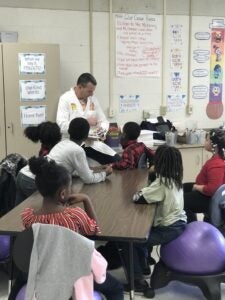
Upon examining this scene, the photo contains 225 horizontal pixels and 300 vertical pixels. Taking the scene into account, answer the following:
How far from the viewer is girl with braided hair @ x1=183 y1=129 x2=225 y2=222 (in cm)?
308

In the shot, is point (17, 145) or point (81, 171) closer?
point (81, 171)

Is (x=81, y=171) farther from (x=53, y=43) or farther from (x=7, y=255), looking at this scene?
(x=53, y=43)

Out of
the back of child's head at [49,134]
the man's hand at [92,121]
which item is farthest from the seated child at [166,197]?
the man's hand at [92,121]

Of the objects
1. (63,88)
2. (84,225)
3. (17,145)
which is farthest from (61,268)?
(63,88)

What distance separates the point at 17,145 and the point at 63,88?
36.0 inches

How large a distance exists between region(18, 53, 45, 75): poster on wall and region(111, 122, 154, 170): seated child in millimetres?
1450

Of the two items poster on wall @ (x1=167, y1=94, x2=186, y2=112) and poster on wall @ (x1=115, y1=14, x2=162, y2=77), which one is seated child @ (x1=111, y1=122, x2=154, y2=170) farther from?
poster on wall @ (x1=167, y1=94, x2=186, y2=112)

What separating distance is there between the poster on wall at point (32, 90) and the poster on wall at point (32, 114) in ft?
0.30

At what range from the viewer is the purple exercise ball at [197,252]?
2.50m

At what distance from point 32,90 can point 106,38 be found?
116 cm

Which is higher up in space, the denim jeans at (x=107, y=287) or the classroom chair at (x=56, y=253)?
the classroom chair at (x=56, y=253)

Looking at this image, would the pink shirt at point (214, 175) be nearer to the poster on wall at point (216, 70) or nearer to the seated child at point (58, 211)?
the seated child at point (58, 211)

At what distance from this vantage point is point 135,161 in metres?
3.38

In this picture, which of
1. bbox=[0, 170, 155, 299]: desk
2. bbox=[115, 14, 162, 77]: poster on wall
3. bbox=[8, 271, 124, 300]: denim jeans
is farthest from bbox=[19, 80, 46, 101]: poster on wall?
bbox=[8, 271, 124, 300]: denim jeans
